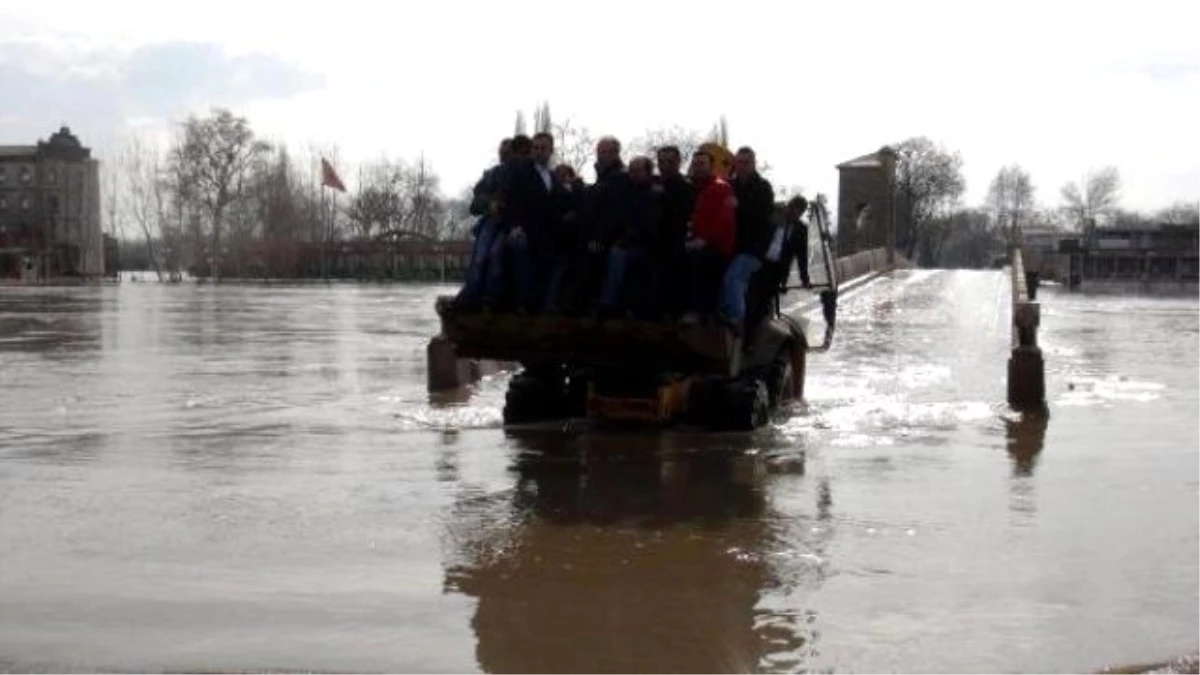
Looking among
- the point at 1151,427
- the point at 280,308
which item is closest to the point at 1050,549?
the point at 1151,427

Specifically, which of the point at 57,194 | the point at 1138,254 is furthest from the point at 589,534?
the point at 57,194

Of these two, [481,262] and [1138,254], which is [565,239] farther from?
[1138,254]

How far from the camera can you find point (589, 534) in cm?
850

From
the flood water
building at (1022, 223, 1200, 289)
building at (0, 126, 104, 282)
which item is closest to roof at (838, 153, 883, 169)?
building at (1022, 223, 1200, 289)

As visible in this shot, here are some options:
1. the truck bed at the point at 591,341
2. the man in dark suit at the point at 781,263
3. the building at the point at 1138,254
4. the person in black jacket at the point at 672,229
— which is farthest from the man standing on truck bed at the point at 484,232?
the building at the point at 1138,254

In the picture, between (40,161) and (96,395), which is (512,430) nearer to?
(96,395)

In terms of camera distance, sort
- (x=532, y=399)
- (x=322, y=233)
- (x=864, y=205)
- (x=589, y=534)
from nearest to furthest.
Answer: (x=589, y=534), (x=532, y=399), (x=864, y=205), (x=322, y=233)

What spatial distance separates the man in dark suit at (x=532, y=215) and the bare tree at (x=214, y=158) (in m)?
98.0

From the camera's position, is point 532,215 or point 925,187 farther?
point 925,187

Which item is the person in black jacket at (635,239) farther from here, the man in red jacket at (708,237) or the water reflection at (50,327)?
the water reflection at (50,327)

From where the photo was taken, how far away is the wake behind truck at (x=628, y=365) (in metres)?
12.1

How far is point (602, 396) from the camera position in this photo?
42.1 ft

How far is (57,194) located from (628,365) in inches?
4591

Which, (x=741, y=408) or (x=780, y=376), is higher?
(x=780, y=376)
